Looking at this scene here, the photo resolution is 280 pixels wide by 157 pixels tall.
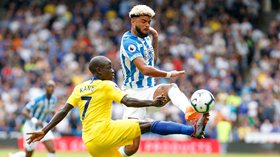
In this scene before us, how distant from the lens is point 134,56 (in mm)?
12367

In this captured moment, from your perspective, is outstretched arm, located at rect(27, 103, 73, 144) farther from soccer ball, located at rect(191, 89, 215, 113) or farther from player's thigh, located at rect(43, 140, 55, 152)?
player's thigh, located at rect(43, 140, 55, 152)

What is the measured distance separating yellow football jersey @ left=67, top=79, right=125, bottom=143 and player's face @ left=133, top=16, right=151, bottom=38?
1.69 m

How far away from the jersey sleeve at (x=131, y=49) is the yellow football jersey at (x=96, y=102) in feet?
4.17

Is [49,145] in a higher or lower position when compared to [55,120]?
lower

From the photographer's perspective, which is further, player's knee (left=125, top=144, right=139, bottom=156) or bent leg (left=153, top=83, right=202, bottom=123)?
player's knee (left=125, top=144, right=139, bottom=156)

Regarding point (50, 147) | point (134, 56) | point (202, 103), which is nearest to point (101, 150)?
point (202, 103)

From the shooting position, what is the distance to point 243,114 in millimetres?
24828

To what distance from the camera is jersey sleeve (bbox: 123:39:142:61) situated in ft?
40.6

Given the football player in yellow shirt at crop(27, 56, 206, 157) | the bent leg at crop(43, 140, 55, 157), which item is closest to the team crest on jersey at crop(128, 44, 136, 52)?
the football player in yellow shirt at crop(27, 56, 206, 157)

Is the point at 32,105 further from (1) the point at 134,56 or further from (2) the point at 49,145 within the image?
(1) the point at 134,56

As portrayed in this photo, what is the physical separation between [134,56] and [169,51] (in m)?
15.2

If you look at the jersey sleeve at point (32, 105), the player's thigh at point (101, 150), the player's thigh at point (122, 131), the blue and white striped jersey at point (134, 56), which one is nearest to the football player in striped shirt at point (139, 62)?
the blue and white striped jersey at point (134, 56)

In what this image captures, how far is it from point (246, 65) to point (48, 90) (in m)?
11.6

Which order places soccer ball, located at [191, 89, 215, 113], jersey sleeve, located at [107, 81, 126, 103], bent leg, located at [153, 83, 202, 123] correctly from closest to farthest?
1. jersey sleeve, located at [107, 81, 126, 103]
2. soccer ball, located at [191, 89, 215, 113]
3. bent leg, located at [153, 83, 202, 123]
